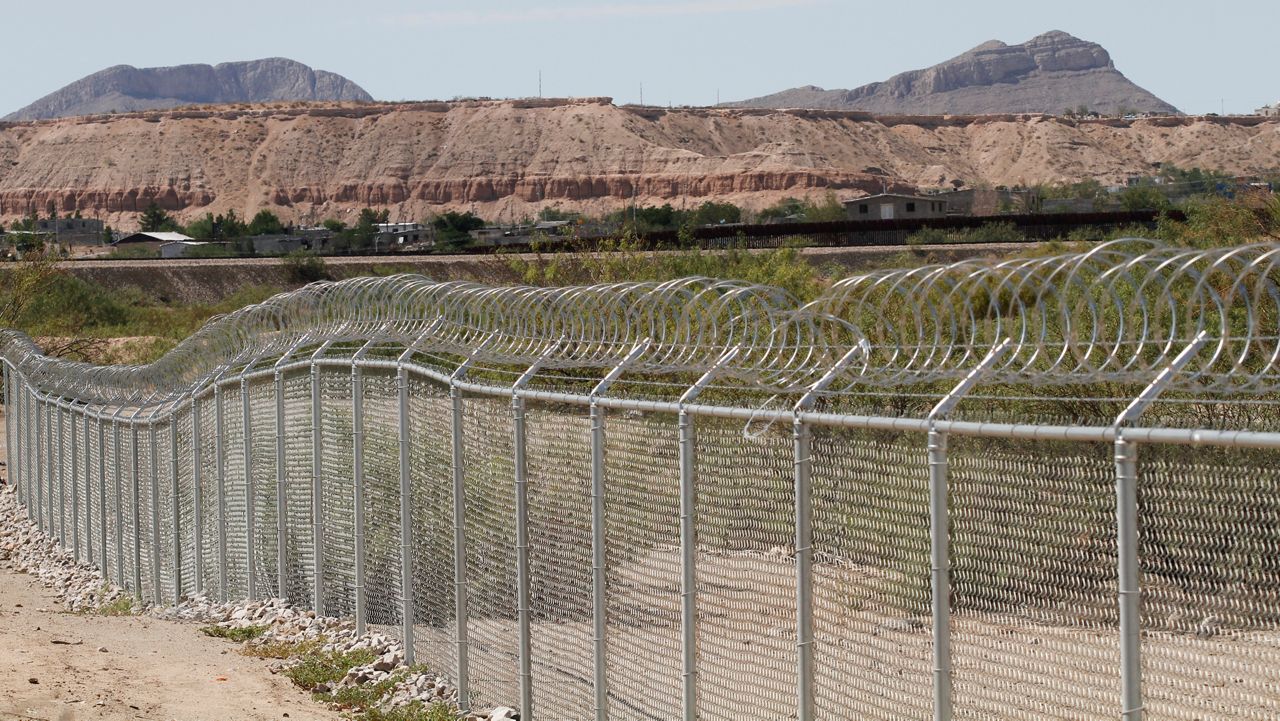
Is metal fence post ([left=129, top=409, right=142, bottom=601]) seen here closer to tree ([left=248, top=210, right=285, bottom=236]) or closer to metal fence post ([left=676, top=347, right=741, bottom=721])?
metal fence post ([left=676, top=347, right=741, bottom=721])

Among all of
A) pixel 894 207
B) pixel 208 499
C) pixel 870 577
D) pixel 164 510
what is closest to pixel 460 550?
pixel 870 577

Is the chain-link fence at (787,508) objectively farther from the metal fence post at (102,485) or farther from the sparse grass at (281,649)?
the metal fence post at (102,485)

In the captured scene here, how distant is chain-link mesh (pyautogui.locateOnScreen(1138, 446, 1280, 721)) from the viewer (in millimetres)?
3783

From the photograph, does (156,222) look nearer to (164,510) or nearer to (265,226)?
(265,226)

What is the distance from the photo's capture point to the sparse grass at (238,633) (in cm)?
1164

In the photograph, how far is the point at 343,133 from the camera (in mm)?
147000

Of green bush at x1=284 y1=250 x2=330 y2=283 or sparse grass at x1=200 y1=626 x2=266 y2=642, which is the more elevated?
green bush at x1=284 y1=250 x2=330 y2=283

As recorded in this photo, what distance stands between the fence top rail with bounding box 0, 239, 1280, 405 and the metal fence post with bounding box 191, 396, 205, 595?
0.34 m

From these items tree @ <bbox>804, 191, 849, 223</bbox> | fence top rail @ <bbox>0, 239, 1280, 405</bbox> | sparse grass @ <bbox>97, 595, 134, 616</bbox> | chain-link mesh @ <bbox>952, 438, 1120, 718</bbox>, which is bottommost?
sparse grass @ <bbox>97, 595, 134, 616</bbox>

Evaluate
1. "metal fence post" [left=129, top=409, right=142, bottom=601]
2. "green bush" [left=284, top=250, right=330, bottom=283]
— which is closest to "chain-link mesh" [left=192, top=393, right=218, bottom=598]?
"metal fence post" [left=129, top=409, right=142, bottom=601]

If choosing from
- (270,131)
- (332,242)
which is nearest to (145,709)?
(332,242)

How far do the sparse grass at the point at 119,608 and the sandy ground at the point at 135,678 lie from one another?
253cm

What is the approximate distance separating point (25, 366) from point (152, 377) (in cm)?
639

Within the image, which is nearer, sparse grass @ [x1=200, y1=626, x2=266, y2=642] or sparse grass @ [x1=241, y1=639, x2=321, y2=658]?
sparse grass @ [x1=241, y1=639, x2=321, y2=658]
